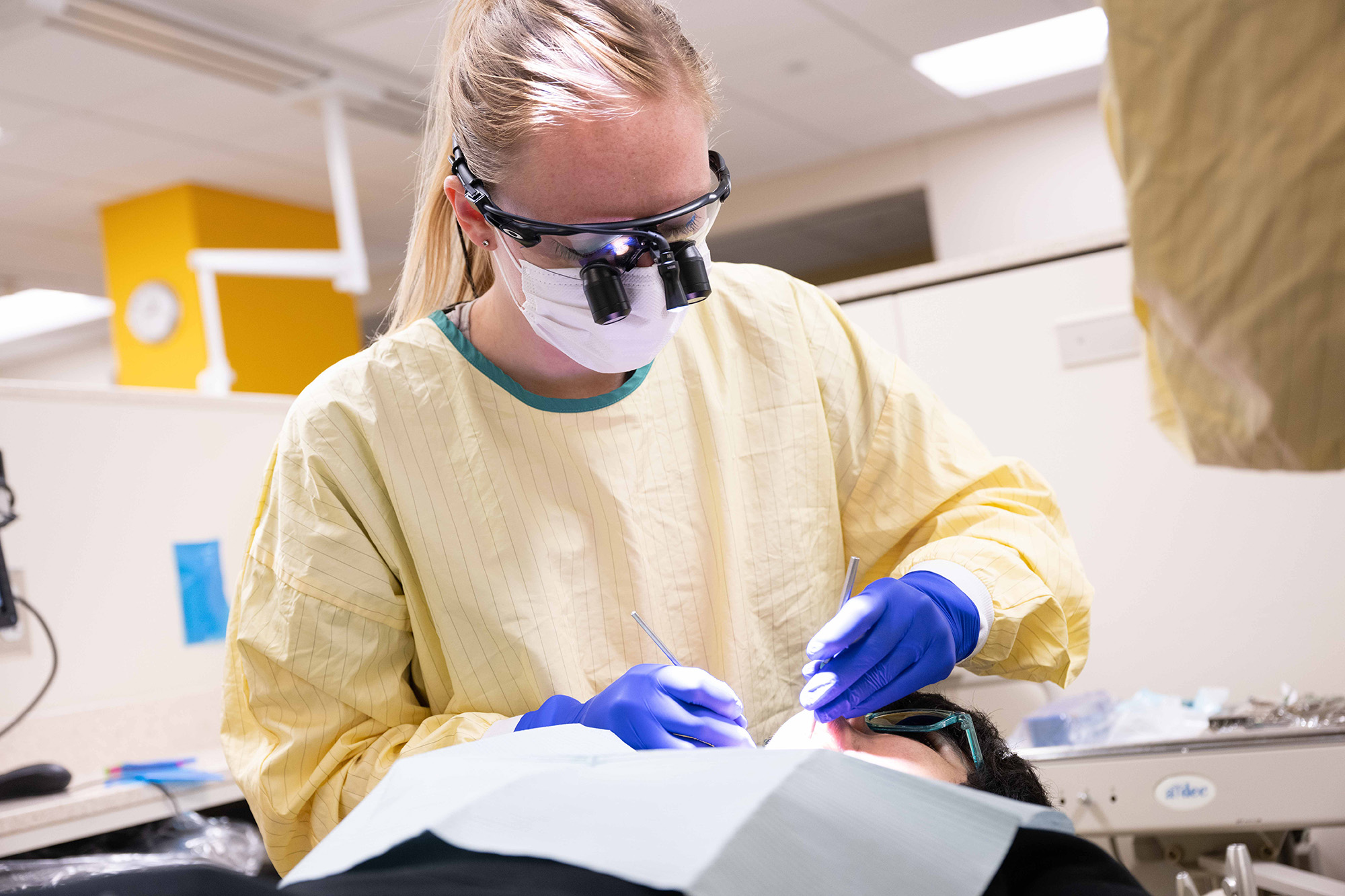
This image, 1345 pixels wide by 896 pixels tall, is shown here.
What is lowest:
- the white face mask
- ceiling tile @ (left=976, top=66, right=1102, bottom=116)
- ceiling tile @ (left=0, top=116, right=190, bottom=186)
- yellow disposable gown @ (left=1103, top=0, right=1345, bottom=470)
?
yellow disposable gown @ (left=1103, top=0, right=1345, bottom=470)

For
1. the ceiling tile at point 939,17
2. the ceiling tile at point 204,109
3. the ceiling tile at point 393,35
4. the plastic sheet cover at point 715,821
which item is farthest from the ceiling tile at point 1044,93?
the plastic sheet cover at point 715,821

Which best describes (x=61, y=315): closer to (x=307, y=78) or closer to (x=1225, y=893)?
(x=307, y=78)

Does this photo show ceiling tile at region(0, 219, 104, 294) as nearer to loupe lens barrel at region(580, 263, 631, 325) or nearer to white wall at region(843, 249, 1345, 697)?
white wall at region(843, 249, 1345, 697)

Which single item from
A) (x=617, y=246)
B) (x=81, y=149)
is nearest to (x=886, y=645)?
(x=617, y=246)

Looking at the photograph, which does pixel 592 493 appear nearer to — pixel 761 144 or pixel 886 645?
pixel 886 645

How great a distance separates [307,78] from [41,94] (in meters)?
0.99

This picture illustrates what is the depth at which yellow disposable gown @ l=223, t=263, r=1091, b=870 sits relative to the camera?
115 cm

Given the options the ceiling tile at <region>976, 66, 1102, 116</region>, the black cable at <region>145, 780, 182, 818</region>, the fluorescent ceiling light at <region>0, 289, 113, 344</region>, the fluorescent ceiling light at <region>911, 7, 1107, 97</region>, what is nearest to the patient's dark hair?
the black cable at <region>145, 780, 182, 818</region>

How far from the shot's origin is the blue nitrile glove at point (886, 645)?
107 centimetres

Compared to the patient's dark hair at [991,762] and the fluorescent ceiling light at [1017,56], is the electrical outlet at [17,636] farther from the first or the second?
the fluorescent ceiling light at [1017,56]

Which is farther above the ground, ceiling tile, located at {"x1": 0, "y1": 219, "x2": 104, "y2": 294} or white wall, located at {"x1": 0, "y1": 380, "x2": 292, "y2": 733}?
ceiling tile, located at {"x1": 0, "y1": 219, "x2": 104, "y2": 294}

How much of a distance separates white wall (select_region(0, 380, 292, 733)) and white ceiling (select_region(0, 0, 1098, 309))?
1.27 metres

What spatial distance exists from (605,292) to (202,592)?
1.83 metres

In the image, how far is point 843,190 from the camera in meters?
6.92
